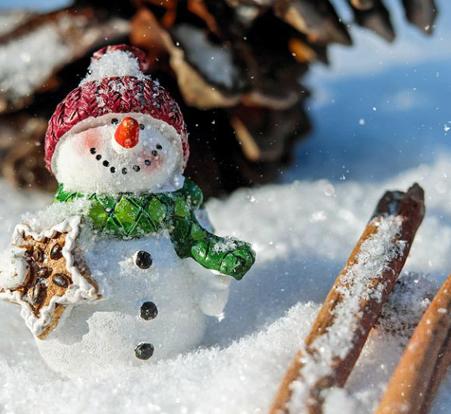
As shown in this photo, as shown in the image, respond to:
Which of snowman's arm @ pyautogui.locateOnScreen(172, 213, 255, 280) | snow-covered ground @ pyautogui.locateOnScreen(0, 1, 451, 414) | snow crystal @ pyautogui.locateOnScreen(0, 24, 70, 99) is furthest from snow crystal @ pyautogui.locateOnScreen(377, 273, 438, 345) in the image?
snow crystal @ pyautogui.locateOnScreen(0, 24, 70, 99)

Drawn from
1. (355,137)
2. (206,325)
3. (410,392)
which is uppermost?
(410,392)

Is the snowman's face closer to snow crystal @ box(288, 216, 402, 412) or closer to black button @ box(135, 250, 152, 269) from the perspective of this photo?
black button @ box(135, 250, 152, 269)

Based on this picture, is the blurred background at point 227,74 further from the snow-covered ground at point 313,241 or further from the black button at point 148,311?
the black button at point 148,311

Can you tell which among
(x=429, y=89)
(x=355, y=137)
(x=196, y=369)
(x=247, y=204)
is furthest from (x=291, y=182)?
(x=196, y=369)

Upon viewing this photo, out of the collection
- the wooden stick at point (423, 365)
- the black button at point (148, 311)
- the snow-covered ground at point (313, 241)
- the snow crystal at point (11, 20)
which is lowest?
the snow-covered ground at point (313, 241)

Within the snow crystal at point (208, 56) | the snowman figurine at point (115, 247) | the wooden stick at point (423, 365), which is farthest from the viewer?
the snow crystal at point (208, 56)

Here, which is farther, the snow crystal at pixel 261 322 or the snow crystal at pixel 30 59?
the snow crystal at pixel 30 59

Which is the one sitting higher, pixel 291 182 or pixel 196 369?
pixel 196 369

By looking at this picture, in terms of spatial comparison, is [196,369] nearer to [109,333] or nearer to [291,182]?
[109,333]

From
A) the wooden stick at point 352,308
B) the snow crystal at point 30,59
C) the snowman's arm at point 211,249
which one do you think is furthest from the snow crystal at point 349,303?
the snow crystal at point 30,59
